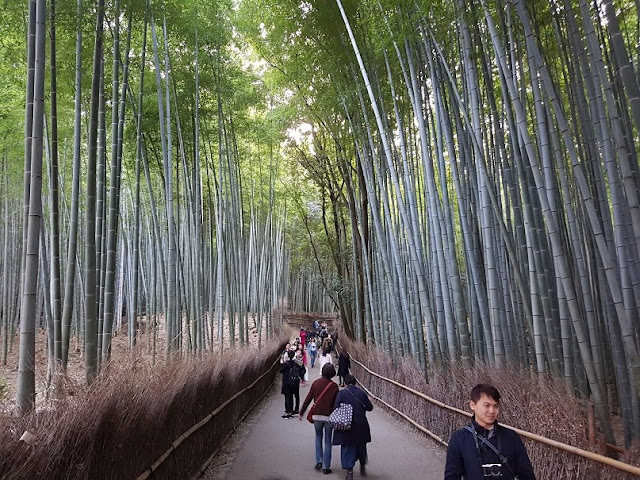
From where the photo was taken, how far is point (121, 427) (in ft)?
7.24

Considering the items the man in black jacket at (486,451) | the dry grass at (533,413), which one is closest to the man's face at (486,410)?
the man in black jacket at (486,451)

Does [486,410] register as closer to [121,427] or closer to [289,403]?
[121,427]

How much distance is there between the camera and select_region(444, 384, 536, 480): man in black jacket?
5.21ft

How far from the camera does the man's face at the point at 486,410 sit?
1.66m

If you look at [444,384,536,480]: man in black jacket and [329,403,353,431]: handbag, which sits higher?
[444,384,536,480]: man in black jacket

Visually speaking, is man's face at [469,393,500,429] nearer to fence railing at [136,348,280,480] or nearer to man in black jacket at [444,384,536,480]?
man in black jacket at [444,384,536,480]

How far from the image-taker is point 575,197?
472 cm

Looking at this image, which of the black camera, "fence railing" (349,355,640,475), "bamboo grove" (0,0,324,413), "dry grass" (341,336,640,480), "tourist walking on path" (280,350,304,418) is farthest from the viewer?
"tourist walking on path" (280,350,304,418)

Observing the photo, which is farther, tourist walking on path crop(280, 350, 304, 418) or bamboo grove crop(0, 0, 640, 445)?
tourist walking on path crop(280, 350, 304, 418)

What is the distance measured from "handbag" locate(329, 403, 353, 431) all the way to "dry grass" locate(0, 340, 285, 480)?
3.24ft

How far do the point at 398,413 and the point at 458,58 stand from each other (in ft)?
13.1

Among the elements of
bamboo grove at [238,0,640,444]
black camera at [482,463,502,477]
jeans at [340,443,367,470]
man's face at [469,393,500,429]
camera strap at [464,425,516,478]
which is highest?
bamboo grove at [238,0,640,444]

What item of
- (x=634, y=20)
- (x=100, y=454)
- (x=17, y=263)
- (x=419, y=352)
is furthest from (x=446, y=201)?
(x=17, y=263)

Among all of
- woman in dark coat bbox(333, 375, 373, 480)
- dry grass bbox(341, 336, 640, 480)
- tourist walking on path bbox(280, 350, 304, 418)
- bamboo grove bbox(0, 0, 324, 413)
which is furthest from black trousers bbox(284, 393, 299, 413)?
woman in dark coat bbox(333, 375, 373, 480)
